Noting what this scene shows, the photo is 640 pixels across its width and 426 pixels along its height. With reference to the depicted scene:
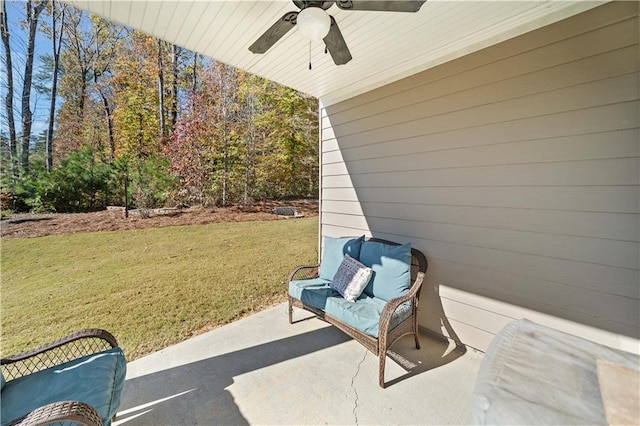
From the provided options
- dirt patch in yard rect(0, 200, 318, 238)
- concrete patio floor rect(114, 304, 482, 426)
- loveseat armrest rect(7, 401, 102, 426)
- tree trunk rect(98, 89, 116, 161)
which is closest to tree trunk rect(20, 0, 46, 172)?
dirt patch in yard rect(0, 200, 318, 238)

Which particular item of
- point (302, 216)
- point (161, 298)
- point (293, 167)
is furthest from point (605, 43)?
point (293, 167)

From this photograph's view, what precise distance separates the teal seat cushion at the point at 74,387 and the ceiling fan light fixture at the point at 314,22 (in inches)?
88.1

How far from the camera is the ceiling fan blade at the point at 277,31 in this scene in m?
1.57

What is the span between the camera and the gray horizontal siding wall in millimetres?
1656

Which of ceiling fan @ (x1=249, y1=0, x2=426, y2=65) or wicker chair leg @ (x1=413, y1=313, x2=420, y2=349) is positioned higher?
ceiling fan @ (x1=249, y1=0, x2=426, y2=65)

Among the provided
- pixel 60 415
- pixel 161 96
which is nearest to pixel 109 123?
pixel 161 96

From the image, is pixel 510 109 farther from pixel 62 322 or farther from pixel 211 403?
pixel 62 322

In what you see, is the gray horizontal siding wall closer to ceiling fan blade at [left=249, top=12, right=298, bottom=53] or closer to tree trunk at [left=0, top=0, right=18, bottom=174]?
ceiling fan blade at [left=249, top=12, right=298, bottom=53]

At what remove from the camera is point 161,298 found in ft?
11.2

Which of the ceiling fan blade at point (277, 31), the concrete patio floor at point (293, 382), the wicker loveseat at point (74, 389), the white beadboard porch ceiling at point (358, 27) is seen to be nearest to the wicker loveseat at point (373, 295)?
the concrete patio floor at point (293, 382)

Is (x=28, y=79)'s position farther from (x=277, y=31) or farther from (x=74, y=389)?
(x=74, y=389)

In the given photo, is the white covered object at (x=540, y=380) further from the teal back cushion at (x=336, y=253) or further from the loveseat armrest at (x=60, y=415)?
the teal back cushion at (x=336, y=253)

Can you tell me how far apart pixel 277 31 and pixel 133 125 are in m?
7.99

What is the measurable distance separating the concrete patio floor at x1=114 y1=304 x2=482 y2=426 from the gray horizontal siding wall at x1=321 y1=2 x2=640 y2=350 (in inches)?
21.4
